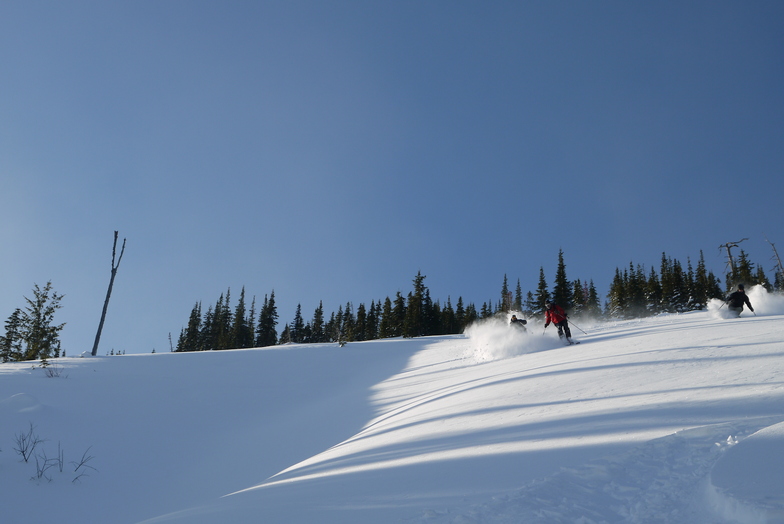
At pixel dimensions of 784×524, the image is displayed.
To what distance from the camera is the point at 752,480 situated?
10.8ft

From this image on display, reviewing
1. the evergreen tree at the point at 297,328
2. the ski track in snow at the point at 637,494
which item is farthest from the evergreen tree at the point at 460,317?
the ski track in snow at the point at 637,494

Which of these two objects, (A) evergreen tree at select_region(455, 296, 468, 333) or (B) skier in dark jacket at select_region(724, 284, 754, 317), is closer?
(B) skier in dark jacket at select_region(724, 284, 754, 317)

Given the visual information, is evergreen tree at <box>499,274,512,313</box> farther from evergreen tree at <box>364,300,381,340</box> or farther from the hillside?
the hillside

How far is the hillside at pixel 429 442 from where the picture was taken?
3.59 m

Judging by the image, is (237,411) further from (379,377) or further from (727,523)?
(727,523)

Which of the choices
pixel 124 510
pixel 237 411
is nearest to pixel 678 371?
pixel 124 510

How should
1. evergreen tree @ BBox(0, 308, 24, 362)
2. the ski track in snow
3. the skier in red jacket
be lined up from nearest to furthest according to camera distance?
the ski track in snow < the skier in red jacket < evergreen tree @ BBox(0, 308, 24, 362)

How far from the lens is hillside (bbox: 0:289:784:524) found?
3592mm

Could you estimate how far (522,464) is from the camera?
4316 mm

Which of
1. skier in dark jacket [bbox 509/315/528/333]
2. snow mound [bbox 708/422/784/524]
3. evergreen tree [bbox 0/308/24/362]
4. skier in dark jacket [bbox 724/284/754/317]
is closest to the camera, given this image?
snow mound [bbox 708/422/784/524]

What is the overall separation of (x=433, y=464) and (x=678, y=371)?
5.57 metres

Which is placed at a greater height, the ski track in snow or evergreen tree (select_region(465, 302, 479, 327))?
evergreen tree (select_region(465, 302, 479, 327))

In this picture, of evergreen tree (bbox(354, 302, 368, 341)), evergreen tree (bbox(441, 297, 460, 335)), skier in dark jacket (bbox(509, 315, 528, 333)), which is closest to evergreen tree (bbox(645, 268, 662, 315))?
evergreen tree (bbox(441, 297, 460, 335))

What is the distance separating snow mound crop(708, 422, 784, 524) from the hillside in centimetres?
2
